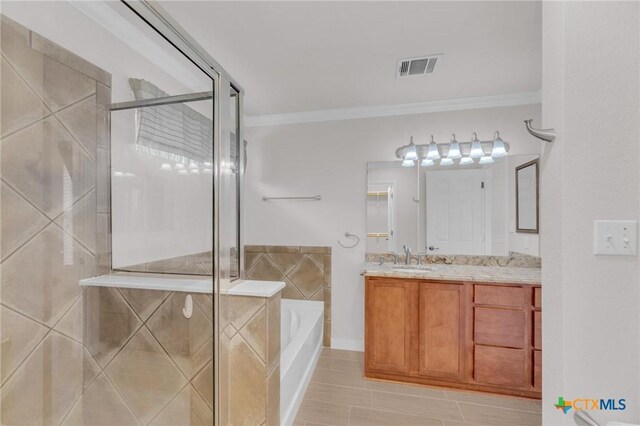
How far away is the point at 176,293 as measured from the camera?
142cm

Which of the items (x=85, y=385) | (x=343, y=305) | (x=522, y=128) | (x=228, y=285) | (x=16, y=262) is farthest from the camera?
(x=343, y=305)

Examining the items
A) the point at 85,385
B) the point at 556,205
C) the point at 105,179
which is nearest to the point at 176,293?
the point at 85,385

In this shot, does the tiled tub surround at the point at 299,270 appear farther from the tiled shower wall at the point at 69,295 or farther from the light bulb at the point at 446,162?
the tiled shower wall at the point at 69,295

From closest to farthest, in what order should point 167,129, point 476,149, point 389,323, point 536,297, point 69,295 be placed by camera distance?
1. point 69,295
2. point 167,129
3. point 536,297
4. point 389,323
5. point 476,149

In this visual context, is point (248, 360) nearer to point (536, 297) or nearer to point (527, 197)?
point (536, 297)

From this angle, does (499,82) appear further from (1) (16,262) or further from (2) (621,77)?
(1) (16,262)

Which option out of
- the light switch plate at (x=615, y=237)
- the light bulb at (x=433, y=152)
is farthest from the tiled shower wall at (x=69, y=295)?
the light bulb at (x=433, y=152)

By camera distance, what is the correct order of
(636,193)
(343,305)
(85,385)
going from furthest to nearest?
(343,305) < (85,385) < (636,193)

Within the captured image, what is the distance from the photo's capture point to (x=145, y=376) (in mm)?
1408

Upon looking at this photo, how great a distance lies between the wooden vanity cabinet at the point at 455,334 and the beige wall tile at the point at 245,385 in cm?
117

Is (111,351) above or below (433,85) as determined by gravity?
below

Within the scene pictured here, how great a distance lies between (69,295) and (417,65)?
2567 millimetres

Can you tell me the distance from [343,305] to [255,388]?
5.52 feet

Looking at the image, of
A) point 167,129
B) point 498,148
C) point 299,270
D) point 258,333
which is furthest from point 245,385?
point 498,148
